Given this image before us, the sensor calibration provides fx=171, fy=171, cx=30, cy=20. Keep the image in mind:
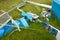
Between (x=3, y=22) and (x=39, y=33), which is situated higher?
(x=3, y=22)

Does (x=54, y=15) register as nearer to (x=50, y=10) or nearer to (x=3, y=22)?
(x=50, y=10)

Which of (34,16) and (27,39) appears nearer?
(27,39)

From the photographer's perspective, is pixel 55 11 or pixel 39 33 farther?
pixel 55 11

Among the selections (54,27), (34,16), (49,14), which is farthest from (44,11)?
(54,27)

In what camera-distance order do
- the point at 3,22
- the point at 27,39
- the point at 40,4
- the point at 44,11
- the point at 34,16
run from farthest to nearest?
the point at 40,4 < the point at 44,11 < the point at 34,16 < the point at 3,22 < the point at 27,39

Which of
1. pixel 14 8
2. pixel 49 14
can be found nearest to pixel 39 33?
pixel 49 14

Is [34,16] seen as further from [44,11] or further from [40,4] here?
[40,4]

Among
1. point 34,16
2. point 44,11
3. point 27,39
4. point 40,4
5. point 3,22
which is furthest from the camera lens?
point 40,4

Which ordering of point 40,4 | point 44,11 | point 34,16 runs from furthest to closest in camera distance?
1. point 40,4
2. point 44,11
3. point 34,16

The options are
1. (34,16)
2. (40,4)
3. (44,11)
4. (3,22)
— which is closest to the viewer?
(3,22)
